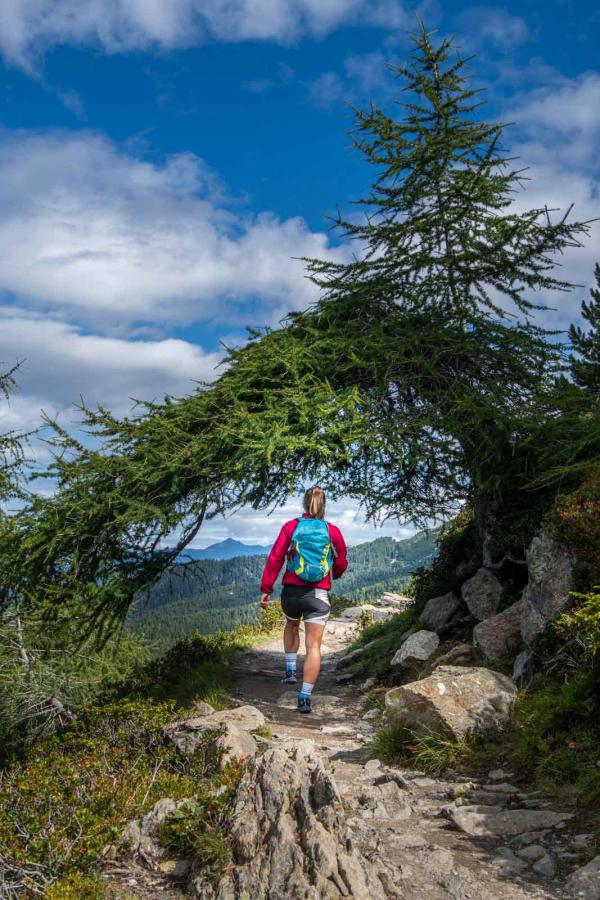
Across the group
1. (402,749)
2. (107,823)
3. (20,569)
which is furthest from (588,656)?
(20,569)

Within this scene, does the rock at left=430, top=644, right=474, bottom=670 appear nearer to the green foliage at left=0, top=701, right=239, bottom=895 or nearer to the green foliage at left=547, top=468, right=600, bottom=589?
the green foliage at left=547, top=468, right=600, bottom=589

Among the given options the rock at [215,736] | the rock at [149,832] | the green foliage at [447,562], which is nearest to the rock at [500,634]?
the green foliage at [447,562]

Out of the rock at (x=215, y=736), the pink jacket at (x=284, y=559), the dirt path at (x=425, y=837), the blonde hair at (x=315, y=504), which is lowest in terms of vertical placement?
the dirt path at (x=425, y=837)

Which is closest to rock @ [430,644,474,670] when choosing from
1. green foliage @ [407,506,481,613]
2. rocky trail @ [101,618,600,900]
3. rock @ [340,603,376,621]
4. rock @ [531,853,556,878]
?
green foliage @ [407,506,481,613]

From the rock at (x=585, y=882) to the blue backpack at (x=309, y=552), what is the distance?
5.13 metres

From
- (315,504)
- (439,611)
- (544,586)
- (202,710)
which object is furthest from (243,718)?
(439,611)

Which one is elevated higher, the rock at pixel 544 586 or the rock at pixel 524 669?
the rock at pixel 544 586

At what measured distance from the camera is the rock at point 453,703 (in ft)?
24.1

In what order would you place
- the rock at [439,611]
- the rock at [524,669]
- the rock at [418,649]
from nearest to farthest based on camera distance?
1. the rock at [524,669]
2. the rock at [418,649]
3. the rock at [439,611]

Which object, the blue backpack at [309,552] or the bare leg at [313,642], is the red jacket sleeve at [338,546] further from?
the bare leg at [313,642]

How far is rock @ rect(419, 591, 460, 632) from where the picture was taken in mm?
12452

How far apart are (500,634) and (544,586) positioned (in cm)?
142

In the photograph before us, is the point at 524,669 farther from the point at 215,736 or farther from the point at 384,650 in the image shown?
the point at 384,650

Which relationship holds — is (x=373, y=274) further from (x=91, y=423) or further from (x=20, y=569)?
(x=20, y=569)
